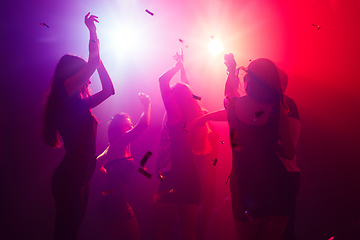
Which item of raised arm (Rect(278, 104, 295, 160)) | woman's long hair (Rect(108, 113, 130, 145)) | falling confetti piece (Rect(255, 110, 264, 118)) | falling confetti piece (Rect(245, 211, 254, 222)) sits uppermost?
falling confetti piece (Rect(255, 110, 264, 118))

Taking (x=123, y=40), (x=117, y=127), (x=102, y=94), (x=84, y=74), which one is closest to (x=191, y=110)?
(x=102, y=94)

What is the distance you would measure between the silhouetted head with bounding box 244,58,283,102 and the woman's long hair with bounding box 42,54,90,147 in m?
1.50

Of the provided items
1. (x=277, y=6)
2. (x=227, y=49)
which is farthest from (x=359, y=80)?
(x=227, y=49)

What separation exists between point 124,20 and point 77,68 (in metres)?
2.11

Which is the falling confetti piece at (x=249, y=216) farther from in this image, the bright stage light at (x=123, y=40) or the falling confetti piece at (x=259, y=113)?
the bright stage light at (x=123, y=40)

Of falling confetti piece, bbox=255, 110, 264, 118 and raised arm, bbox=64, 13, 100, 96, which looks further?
raised arm, bbox=64, 13, 100, 96

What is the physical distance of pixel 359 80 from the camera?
265 centimetres

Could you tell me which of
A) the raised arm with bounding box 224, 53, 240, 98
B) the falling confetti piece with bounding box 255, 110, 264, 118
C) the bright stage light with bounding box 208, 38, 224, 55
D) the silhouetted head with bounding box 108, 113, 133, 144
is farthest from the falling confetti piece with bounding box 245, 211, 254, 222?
the bright stage light with bounding box 208, 38, 224, 55

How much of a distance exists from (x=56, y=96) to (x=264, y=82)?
172cm

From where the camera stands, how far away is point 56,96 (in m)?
1.47

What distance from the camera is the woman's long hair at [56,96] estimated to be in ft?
4.80

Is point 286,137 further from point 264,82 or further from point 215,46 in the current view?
point 215,46

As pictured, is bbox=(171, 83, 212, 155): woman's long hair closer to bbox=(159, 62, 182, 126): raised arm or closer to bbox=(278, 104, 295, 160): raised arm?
bbox=(159, 62, 182, 126): raised arm

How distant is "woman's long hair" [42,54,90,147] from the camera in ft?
4.80
